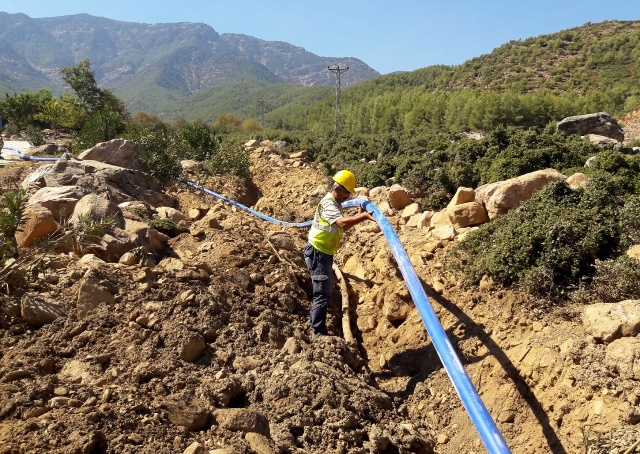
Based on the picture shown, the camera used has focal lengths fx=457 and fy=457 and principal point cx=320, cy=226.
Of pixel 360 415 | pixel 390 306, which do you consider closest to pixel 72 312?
pixel 360 415

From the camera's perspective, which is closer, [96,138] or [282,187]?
[282,187]

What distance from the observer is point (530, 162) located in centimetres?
786

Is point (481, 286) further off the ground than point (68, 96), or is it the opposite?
point (68, 96)

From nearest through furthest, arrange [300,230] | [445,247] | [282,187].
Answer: [445,247]
[300,230]
[282,187]

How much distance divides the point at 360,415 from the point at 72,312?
2.62 metres

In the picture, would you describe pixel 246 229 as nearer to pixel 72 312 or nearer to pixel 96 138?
pixel 72 312

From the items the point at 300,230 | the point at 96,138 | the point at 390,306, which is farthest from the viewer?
the point at 96,138

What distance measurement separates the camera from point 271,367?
3848 millimetres

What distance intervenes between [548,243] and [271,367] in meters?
2.83

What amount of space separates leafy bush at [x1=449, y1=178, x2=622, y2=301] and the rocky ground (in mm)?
224

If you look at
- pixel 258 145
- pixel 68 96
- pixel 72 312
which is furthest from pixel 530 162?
pixel 68 96

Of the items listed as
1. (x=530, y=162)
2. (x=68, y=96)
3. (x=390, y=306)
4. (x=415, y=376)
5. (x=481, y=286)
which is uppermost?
(x=68, y=96)

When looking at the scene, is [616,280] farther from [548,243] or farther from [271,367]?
[271,367]

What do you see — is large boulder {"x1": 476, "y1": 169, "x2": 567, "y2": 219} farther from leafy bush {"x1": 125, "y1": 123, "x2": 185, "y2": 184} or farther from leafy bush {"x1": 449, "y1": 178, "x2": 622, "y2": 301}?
leafy bush {"x1": 125, "y1": 123, "x2": 185, "y2": 184}
